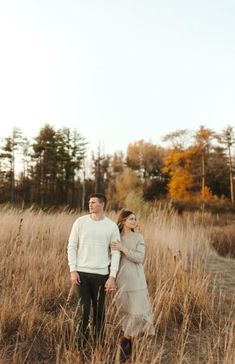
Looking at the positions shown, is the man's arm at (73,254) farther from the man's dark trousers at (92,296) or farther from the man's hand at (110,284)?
the man's hand at (110,284)

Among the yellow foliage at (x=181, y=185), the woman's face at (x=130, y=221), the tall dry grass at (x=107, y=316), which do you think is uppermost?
the yellow foliage at (x=181, y=185)

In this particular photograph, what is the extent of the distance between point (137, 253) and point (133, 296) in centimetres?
33

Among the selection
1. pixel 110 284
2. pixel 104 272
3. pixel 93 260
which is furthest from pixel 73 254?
pixel 110 284

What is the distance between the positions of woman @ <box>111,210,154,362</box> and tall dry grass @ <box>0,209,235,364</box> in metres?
0.09

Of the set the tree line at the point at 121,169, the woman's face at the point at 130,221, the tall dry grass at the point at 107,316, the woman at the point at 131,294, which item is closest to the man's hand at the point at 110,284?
the woman at the point at 131,294

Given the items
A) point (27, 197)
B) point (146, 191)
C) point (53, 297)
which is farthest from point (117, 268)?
point (27, 197)

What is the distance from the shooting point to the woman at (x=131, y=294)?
3.05m

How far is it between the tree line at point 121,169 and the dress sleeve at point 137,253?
23.8 metres

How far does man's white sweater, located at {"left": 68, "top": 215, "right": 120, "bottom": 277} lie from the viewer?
3029 millimetres

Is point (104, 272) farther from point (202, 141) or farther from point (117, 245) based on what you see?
point (202, 141)

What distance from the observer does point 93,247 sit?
9.98ft

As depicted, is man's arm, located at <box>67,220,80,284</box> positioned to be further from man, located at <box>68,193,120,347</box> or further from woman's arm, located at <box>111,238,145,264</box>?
woman's arm, located at <box>111,238,145,264</box>

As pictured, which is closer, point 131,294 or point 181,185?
point 131,294

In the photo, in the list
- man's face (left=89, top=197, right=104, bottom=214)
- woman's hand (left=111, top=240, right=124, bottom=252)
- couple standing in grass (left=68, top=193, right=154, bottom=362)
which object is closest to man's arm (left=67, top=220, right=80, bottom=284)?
couple standing in grass (left=68, top=193, right=154, bottom=362)
